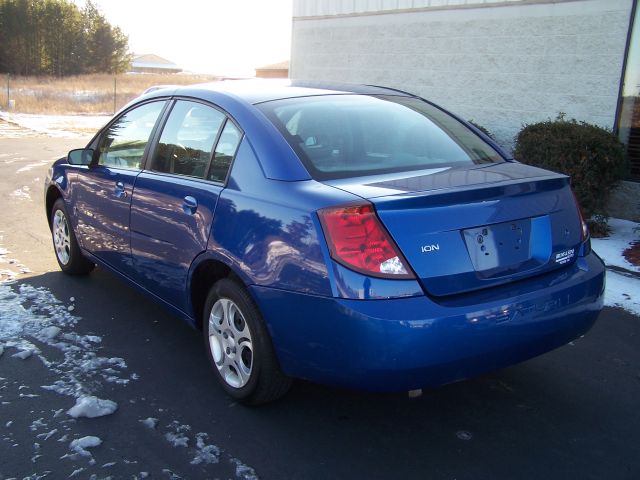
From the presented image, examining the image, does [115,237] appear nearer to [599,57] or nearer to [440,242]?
[440,242]

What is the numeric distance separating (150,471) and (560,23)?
7.97 m

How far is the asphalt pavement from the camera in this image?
112 inches

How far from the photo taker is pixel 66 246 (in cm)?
551

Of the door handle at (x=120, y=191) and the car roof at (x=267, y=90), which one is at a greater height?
the car roof at (x=267, y=90)

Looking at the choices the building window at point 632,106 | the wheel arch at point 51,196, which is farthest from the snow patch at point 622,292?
the wheel arch at point 51,196

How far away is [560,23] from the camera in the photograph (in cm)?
854

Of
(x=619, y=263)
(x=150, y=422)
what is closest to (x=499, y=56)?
(x=619, y=263)

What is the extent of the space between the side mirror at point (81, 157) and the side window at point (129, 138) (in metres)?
0.07

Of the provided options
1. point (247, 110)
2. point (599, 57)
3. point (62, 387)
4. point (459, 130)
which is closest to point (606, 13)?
point (599, 57)

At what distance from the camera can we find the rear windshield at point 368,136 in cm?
330

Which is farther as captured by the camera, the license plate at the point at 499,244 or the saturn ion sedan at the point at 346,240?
the license plate at the point at 499,244

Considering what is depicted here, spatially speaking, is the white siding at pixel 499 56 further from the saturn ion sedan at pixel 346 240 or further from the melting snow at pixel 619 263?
the saturn ion sedan at pixel 346 240

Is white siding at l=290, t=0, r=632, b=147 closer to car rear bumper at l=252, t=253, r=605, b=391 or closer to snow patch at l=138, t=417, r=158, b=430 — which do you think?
car rear bumper at l=252, t=253, r=605, b=391

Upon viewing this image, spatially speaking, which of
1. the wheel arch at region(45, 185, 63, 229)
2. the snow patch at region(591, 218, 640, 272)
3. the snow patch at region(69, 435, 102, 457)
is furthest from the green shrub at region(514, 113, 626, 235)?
the snow patch at region(69, 435, 102, 457)
